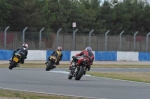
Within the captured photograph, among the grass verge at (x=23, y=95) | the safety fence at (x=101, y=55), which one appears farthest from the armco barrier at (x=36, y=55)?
the grass verge at (x=23, y=95)

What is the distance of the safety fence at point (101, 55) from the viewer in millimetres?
41125

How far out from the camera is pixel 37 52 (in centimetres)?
4131

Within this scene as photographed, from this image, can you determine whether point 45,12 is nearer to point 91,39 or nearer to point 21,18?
point 21,18

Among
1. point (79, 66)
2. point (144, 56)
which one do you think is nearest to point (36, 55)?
point (144, 56)

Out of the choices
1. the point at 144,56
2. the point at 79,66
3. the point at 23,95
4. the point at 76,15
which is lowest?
the point at 23,95

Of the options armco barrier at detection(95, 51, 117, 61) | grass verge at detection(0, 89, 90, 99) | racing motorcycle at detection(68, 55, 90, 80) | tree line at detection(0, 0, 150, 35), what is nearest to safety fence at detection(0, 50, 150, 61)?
armco barrier at detection(95, 51, 117, 61)

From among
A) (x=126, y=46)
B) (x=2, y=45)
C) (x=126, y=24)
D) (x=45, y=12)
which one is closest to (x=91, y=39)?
(x=126, y=46)

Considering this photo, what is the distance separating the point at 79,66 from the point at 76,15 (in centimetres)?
4133

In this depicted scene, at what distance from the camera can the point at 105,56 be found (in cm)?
4491

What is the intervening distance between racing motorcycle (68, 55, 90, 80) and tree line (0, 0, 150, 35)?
90.1 ft

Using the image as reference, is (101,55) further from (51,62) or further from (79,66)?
(79,66)

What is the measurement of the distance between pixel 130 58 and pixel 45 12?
14.7m

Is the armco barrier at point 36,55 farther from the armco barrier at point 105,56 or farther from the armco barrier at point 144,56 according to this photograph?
the armco barrier at point 144,56

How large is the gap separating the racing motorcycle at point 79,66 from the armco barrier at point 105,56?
2361 centimetres
